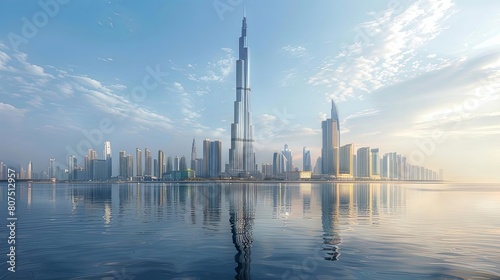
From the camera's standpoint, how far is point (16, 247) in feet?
103

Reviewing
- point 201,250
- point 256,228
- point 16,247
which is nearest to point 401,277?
point 201,250

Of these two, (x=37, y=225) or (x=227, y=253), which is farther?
(x=37, y=225)

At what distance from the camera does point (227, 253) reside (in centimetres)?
2912

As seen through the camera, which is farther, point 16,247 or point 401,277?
point 16,247

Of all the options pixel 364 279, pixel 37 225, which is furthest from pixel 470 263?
pixel 37 225

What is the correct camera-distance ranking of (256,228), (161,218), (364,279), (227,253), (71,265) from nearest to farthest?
(364,279) < (71,265) < (227,253) < (256,228) < (161,218)

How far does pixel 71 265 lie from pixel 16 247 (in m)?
11.1

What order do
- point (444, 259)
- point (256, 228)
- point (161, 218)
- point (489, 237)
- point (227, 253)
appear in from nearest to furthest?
point (444, 259) < point (227, 253) < point (489, 237) < point (256, 228) < point (161, 218)

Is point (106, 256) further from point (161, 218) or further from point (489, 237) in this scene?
point (489, 237)

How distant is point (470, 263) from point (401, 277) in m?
8.22

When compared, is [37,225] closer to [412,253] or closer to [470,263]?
[412,253]

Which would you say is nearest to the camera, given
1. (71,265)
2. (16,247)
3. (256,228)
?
(71,265)

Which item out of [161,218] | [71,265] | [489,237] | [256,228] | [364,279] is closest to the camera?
[364,279]

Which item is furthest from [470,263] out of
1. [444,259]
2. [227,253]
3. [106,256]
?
[106,256]
